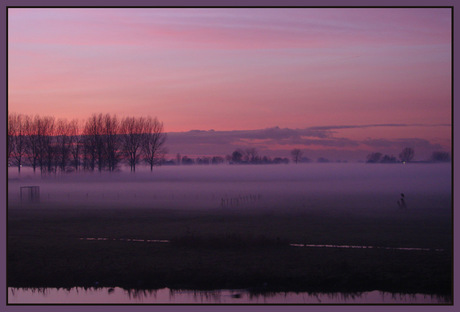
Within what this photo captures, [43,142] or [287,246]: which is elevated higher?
[43,142]

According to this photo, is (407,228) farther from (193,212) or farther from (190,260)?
(193,212)

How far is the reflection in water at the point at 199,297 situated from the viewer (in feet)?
57.7

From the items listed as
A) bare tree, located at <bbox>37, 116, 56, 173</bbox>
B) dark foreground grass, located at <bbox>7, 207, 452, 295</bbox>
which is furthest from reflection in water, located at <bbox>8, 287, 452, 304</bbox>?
bare tree, located at <bbox>37, 116, 56, 173</bbox>

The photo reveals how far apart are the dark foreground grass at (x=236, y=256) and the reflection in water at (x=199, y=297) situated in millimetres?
416

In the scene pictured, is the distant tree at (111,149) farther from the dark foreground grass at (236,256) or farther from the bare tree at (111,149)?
the dark foreground grass at (236,256)

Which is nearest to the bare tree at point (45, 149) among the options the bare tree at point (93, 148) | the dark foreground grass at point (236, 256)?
the bare tree at point (93, 148)

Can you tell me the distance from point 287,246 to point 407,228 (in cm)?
1024

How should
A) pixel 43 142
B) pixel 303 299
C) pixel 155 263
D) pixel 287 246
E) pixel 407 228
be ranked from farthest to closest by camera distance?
1. pixel 43 142
2. pixel 407 228
3. pixel 287 246
4. pixel 155 263
5. pixel 303 299

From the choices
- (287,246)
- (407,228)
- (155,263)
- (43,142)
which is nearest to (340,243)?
(287,246)

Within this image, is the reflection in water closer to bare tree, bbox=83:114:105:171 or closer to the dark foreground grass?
the dark foreground grass

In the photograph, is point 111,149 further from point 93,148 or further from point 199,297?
point 199,297

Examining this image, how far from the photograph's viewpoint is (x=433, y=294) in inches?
707

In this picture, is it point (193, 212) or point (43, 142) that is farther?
point (43, 142)

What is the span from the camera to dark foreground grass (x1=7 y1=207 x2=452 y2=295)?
750 inches
